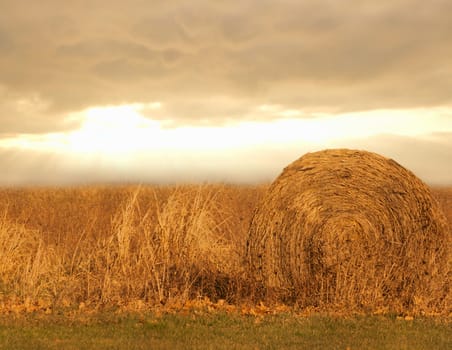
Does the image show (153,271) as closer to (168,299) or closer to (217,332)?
(168,299)

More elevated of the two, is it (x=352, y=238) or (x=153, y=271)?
(x=352, y=238)

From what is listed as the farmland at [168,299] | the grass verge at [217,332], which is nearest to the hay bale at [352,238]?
the farmland at [168,299]

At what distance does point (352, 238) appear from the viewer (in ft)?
40.1

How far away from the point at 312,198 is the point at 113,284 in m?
3.97

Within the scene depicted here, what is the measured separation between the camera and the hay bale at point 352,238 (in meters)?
12.0

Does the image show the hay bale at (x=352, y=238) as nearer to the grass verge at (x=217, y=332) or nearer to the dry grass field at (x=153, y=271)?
the dry grass field at (x=153, y=271)

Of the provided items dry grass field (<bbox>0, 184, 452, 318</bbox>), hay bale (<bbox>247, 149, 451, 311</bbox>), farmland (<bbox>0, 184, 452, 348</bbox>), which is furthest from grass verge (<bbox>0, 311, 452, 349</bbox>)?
hay bale (<bbox>247, 149, 451, 311</bbox>)

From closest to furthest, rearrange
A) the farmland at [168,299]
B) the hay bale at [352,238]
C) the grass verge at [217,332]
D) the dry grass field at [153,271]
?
1. the grass verge at [217,332]
2. the farmland at [168,299]
3. the hay bale at [352,238]
4. the dry grass field at [153,271]

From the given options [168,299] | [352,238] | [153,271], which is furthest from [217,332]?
[352,238]

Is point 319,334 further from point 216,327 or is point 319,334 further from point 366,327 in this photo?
point 216,327

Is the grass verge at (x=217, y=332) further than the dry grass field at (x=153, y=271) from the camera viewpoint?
No

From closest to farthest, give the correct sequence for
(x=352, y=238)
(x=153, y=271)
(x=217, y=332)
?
(x=217, y=332) < (x=352, y=238) < (x=153, y=271)

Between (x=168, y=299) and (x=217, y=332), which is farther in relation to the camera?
(x=168, y=299)

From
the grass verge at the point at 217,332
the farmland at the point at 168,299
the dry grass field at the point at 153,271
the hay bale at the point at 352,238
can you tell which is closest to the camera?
the grass verge at the point at 217,332
